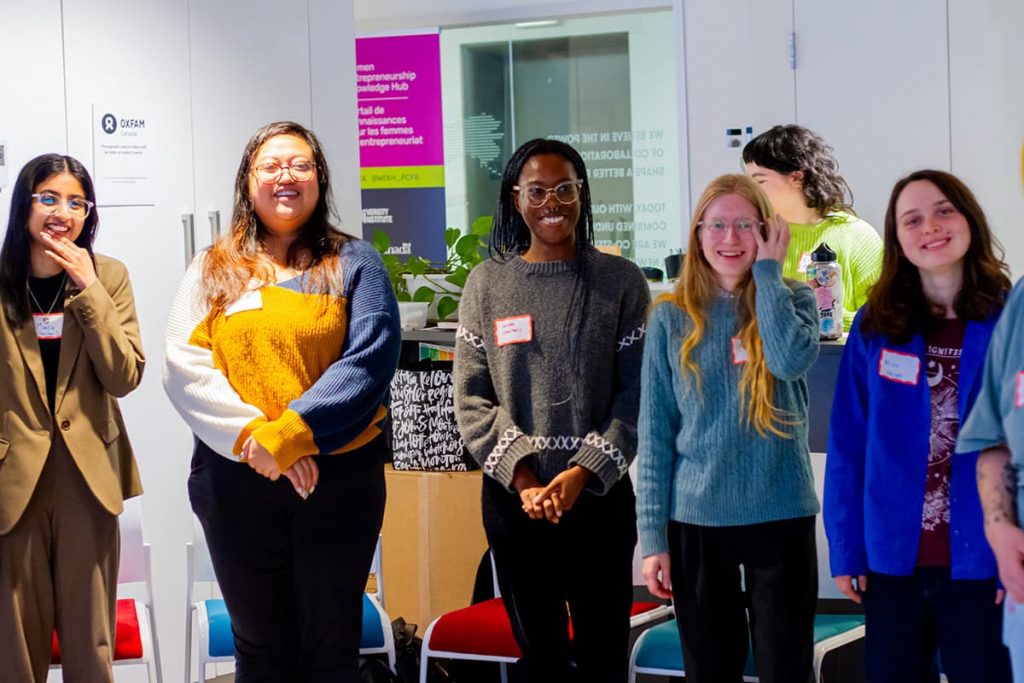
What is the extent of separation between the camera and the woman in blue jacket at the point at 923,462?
226 centimetres

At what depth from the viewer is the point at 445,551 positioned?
403 cm

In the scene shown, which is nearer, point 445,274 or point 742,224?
point 742,224

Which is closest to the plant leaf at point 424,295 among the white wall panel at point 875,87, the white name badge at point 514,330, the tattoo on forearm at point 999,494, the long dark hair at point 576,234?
the long dark hair at point 576,234

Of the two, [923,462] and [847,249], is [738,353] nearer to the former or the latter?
[923,462]

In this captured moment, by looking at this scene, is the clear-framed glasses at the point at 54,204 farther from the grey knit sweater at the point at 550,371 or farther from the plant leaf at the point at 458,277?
the plant leaf at the point at 458,277

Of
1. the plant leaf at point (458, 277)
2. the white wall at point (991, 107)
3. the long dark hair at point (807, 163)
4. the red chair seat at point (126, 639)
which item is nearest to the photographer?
the red chair seat at point (126, 639)

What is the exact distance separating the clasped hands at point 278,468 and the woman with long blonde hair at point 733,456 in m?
0.71

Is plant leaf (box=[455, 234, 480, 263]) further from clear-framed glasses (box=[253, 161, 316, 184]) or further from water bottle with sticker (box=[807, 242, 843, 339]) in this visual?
clear-framed glasses (box=[253, 161, 316, 184])

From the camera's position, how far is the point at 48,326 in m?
2.93

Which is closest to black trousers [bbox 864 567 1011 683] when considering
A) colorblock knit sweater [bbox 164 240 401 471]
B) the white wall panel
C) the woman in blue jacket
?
the woman in blue jacket

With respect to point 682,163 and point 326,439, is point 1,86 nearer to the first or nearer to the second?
point 326,439

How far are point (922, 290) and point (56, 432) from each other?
6.59 feet

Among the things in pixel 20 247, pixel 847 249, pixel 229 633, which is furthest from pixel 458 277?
pixel 20 247

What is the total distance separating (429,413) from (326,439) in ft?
4.60
